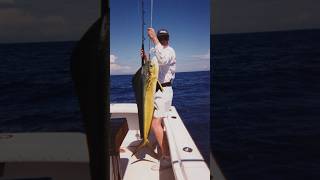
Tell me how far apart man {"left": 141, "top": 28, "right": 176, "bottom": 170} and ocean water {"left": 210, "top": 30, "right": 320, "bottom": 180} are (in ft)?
17.4

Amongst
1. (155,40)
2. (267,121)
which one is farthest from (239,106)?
(155,40)

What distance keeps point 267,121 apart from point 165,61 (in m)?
13.4

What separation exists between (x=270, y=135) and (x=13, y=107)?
17.1m

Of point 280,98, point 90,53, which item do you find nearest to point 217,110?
point 280,98

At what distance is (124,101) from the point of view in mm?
6527

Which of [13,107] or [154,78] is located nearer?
[154,78]

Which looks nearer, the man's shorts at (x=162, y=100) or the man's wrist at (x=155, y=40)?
the man's wrist at (x=155, y=40)

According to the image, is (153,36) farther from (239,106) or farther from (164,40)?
(239,106)

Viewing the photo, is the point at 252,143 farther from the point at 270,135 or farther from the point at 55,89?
the point at 55,89

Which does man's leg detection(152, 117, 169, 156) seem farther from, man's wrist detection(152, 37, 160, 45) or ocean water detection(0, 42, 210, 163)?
ocean water detection(0, 42, 210, 163)

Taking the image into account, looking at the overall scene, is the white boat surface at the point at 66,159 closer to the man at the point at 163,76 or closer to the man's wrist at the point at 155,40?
the man at the point at 163,76

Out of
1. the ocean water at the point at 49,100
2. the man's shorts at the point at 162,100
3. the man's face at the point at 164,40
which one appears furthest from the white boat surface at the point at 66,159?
the ocean water at the point at 49,100

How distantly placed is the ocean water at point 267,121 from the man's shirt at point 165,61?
5666mm

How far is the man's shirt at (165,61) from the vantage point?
3299 mm
